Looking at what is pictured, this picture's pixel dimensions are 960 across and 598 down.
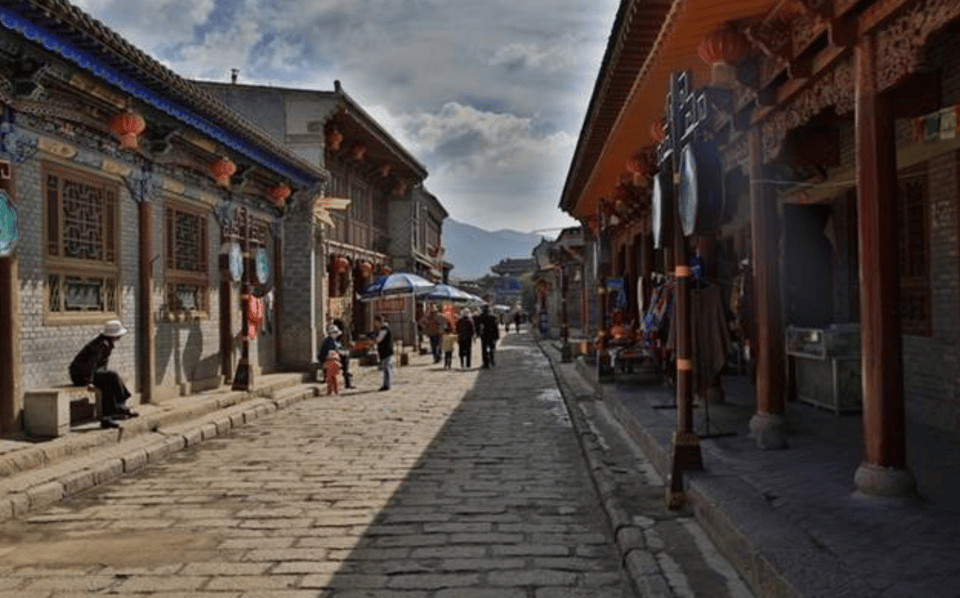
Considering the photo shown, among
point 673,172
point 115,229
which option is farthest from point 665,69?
point 115,229

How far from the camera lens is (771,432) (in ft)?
25.0

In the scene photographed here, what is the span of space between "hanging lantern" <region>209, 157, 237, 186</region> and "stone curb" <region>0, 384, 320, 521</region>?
3.94 m

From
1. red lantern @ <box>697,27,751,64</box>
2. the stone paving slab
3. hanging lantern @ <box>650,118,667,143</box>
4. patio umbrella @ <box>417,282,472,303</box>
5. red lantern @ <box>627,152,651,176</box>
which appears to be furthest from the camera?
patio umbrella @ <box>417,282,472,303</box>

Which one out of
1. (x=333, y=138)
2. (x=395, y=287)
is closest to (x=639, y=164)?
(x=333, y=138)

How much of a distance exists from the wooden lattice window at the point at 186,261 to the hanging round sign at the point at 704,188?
9.97 metres

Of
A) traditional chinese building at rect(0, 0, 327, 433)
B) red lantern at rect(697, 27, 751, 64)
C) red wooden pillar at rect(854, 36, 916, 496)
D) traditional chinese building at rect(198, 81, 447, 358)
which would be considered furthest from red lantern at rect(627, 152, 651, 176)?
traditional chinese building at rect(198, 81, 447, 358)

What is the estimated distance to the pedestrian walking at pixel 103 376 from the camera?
10.5 metres

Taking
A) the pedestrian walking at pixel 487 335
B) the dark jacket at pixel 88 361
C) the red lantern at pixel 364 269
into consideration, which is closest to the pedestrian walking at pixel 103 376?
the dark jacket at pixel 88 361

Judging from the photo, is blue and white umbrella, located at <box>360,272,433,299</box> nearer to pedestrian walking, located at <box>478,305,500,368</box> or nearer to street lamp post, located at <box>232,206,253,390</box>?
pedestrian walking, located at <box>478,305,500,368</box>

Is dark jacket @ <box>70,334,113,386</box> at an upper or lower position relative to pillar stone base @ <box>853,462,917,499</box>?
upper

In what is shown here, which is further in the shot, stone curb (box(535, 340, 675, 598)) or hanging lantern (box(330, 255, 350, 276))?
hanging lantern (box(330, 255, 350, 276))

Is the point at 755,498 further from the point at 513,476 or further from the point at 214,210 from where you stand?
the point at 214,210

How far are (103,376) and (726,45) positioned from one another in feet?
27.0

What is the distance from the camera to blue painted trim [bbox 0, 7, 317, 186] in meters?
8.84
